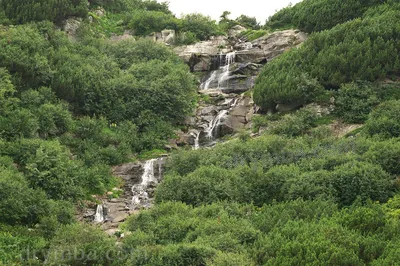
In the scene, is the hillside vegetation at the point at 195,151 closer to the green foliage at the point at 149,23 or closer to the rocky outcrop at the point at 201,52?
the rocky outcrop at the point at 201,52

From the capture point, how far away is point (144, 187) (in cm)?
2608

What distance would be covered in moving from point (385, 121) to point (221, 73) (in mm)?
19789

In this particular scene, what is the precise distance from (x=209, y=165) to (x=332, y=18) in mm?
22114

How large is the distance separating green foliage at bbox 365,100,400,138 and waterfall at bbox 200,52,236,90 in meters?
16.8

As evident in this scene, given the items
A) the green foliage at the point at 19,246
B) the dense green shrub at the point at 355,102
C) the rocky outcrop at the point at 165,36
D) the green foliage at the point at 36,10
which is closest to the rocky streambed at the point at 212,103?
the rocky outcrop at the point at 165,36

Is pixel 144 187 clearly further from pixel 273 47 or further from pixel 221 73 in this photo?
pixel 273 47

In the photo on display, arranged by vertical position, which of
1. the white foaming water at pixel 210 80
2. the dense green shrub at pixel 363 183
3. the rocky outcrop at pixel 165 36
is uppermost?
the rocky outcrop at pixel 165 36

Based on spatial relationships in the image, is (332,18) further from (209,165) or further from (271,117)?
(209,165)

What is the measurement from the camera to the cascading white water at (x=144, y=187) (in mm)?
24453

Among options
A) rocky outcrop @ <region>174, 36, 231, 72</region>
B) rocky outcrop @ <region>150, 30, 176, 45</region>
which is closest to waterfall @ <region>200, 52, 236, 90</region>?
rocky outcrop @ <region>174, 36, 231, 72</region>

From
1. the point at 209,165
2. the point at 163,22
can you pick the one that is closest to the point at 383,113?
the point at 209,165

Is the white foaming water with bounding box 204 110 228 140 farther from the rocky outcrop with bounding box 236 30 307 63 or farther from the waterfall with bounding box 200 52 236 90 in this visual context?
the rocky outcrop with bounding box 236 30 307 63

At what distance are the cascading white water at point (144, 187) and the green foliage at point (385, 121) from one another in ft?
38.7

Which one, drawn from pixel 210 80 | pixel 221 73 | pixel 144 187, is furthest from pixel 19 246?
pixel 221 73
